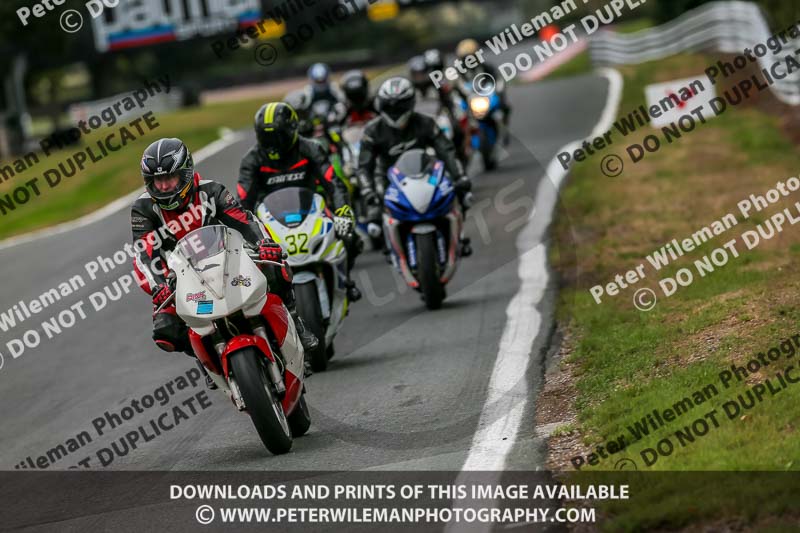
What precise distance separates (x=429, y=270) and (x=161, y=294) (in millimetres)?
4273

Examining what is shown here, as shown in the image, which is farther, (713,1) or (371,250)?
(713,1)

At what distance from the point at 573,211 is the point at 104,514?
954 centimetres

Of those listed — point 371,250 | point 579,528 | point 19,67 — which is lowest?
point 19,67

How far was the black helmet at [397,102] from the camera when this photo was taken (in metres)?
12.0

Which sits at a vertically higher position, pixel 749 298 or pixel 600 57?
pixel 749 298

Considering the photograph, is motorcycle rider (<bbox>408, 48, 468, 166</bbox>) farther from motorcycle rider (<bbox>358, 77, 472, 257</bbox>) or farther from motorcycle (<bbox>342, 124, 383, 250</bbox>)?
motorcycle rider (<bbox>358, 77, 472, 257</bbox>)

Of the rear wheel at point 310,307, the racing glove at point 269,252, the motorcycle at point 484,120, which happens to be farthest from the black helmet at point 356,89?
the racing glove at point 269,252

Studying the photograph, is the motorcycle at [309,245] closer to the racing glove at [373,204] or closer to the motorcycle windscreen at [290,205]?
the motorcycle windscreen at [290,205]

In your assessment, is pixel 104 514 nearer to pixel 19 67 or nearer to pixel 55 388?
pixel 55 388

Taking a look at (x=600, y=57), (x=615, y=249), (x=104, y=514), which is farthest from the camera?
(x=600, y=57)

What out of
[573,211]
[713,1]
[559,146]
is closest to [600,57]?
[713,1]

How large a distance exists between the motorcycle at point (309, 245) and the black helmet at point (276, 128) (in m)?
0.43

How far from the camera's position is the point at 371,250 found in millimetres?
15922

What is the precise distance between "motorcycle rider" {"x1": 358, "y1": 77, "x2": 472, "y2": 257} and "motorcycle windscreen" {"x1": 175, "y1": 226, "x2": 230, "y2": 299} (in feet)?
15.4
